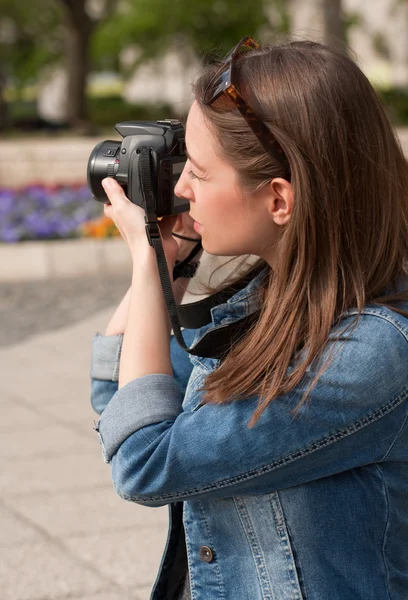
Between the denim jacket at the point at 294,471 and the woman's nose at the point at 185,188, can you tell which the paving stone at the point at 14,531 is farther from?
the woman's nose at the point at 185,188

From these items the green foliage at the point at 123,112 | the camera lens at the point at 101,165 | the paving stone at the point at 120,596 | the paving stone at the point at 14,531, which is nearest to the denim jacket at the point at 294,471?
the camera lens at the point at 101,165

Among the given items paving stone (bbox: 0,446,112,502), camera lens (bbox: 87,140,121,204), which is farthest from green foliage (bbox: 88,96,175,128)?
camera lens (bbox: 87,140,121,204)

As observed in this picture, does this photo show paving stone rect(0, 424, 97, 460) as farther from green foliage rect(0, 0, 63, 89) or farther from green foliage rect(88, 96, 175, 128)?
green foliage rect(0, 0, 63, 89)

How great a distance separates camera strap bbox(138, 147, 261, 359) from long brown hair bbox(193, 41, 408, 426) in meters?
0.05

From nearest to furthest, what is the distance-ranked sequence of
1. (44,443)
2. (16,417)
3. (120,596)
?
(120,596) → (44,443) → (16,417)

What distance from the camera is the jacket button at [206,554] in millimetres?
1414

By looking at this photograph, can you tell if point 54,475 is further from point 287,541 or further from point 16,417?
point 287,541

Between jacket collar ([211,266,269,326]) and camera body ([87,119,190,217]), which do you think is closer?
jacket collar ([211,266,269,326])

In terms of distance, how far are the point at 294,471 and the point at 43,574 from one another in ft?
6.03

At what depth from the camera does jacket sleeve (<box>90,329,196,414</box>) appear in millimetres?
1748

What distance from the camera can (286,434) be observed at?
50.9 inches

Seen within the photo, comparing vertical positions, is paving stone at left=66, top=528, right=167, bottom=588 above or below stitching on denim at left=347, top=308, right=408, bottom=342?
below


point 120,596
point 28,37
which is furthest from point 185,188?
point 28,37

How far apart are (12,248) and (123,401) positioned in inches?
251
